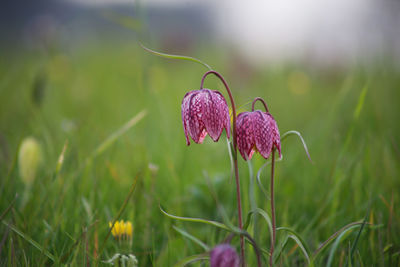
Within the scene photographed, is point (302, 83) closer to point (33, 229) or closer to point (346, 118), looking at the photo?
point (346, 118)

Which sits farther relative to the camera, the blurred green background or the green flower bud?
the green flower bud

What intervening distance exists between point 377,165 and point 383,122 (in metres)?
0.98

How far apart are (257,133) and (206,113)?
142mm

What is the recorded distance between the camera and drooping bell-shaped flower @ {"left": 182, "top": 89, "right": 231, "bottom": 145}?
34.1 inches

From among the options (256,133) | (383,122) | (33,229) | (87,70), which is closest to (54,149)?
(33,229)

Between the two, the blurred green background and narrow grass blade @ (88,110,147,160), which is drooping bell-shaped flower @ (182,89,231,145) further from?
narrow grass blade @ (88,110,147,160)

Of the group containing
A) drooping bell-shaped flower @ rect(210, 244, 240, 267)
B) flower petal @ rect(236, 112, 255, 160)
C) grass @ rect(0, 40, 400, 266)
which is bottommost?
grass @ rect(0, 40, 400, 266)

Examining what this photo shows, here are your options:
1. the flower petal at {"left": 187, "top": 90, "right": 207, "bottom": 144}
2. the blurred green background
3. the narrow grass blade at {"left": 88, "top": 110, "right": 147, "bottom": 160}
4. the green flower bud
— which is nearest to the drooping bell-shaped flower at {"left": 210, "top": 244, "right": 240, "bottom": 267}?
the blurred green background

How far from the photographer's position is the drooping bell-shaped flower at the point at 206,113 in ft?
2.84

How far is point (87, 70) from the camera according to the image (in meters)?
4.61

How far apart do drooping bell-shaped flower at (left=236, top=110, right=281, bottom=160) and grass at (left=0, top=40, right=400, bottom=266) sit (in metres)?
0.24

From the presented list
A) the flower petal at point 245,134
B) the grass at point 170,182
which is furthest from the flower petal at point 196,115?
the grass at point 170,182

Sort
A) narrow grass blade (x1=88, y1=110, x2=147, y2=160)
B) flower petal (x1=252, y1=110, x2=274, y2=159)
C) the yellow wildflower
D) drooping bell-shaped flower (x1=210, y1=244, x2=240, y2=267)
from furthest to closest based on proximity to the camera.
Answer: narrow grass blade (x1=88, y1=110, x2=147, y2=160) < the yellow wildflower < flower petal (x1=252, y1=110, x2=274, y2=159) < drooping bell-shaped flower (x1=210, y1=244, x2=240, y2=267)

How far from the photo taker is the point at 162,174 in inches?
69.6
